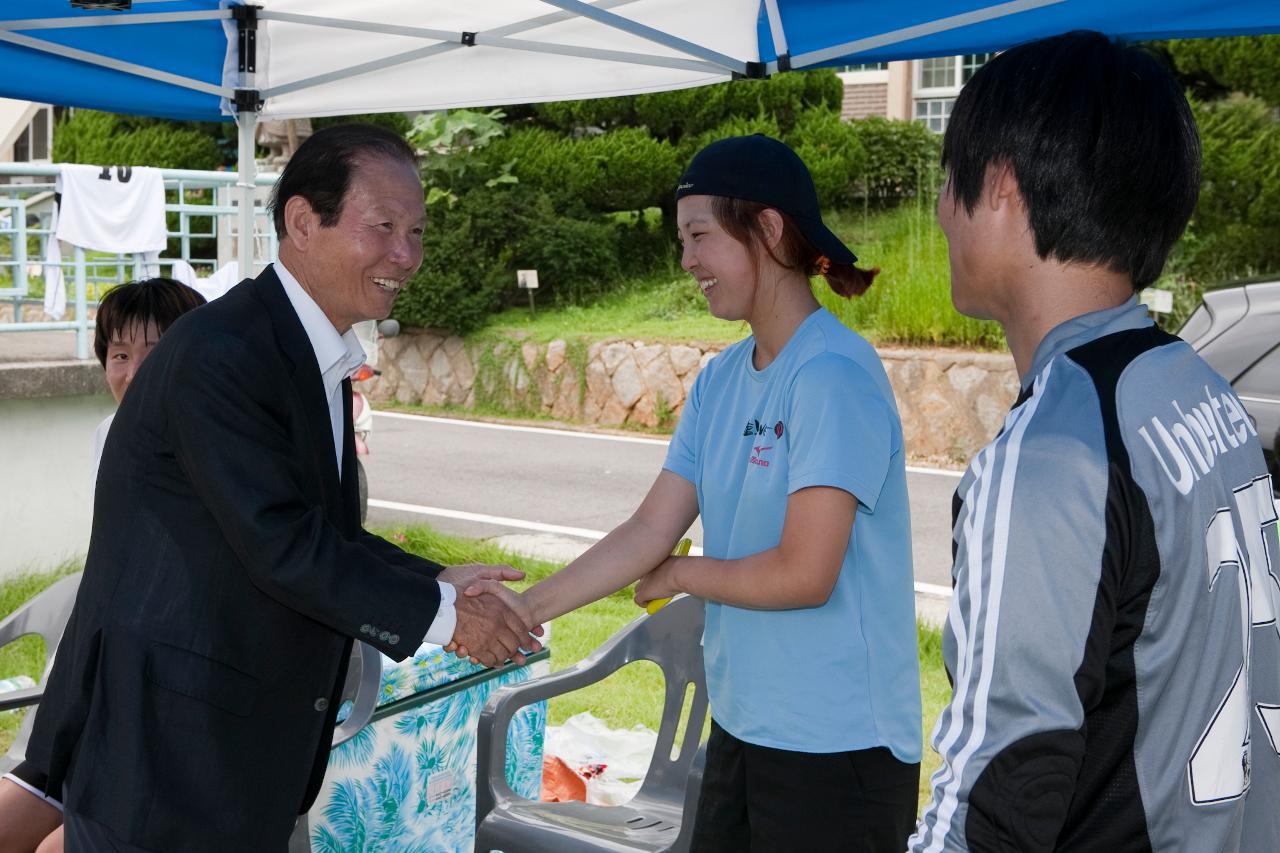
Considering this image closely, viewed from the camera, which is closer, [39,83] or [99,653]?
[99,653]

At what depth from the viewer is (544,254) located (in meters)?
17.3

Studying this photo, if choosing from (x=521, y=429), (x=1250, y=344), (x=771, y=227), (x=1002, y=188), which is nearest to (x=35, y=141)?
(x=521, y=429)

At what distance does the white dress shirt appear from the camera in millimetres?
2412

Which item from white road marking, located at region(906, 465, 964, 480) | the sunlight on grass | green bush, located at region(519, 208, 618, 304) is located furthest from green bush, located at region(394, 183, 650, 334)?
the sunlight on grass

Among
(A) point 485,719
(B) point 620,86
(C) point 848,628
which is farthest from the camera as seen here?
(B) point 620,86

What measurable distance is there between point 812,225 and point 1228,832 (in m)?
1.42

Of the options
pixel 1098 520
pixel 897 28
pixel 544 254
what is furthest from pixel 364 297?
pixel 544 254

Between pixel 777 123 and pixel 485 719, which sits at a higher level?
pixel 777 123

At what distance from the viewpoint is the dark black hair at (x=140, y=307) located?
3.46m

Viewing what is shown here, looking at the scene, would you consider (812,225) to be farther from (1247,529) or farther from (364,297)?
(1247,529)

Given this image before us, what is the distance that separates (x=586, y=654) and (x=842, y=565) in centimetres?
389

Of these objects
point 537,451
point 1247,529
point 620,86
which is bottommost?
point 537,451

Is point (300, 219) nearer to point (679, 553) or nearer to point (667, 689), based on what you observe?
point (679, 553)

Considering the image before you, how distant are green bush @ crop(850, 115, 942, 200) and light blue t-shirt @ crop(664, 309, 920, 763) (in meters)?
16.3
